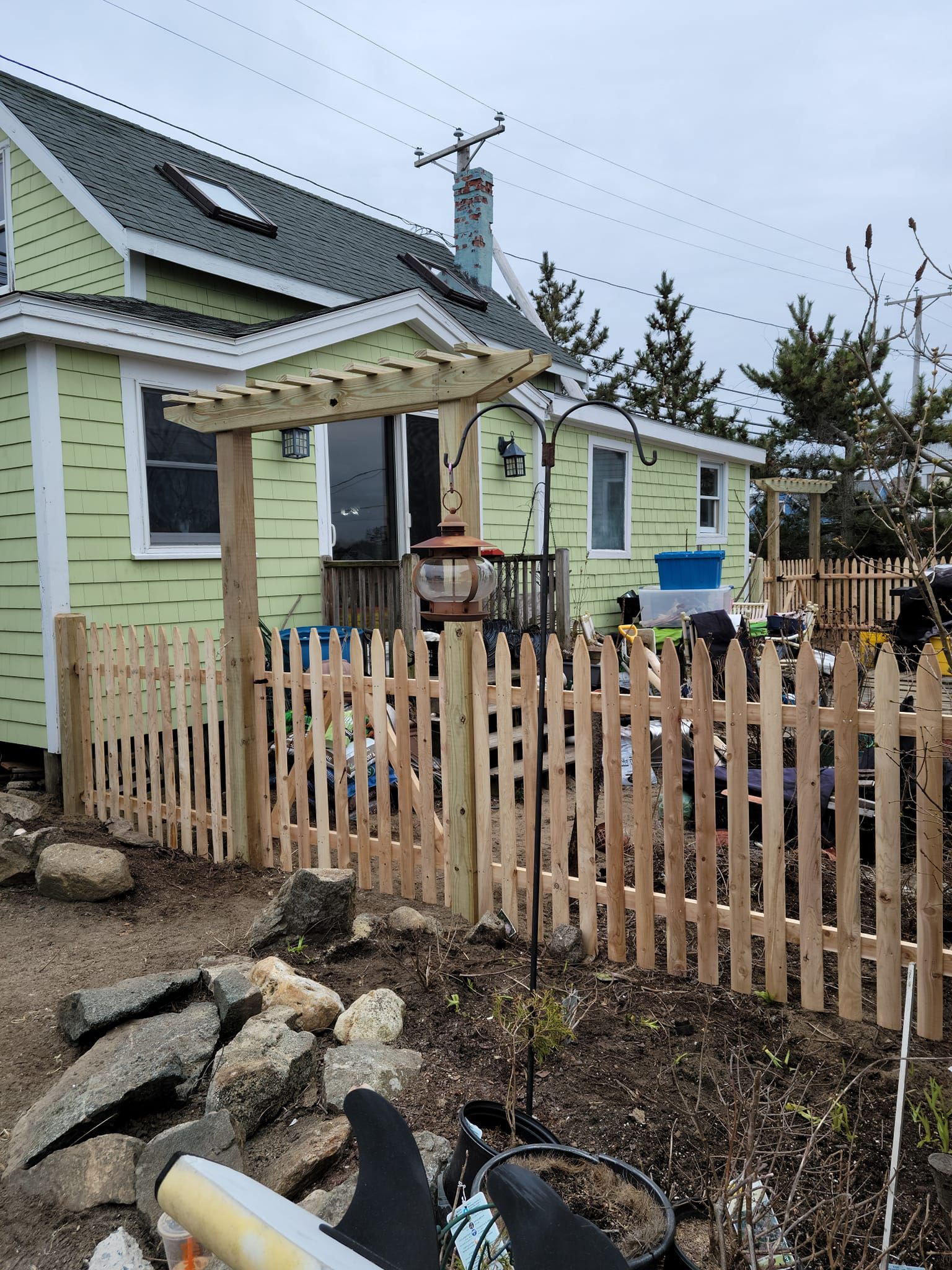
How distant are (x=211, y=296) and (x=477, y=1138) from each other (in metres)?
8.28

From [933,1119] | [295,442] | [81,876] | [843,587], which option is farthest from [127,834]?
[843,587]

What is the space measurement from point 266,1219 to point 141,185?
31.9 feet

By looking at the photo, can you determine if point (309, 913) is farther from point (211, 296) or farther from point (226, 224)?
point (226, 224)

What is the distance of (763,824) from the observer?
11.3 feet

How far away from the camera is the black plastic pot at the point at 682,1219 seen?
1946 mm

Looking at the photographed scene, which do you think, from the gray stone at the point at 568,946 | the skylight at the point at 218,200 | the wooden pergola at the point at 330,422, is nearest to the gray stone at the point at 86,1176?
the gray stone at the point at 568,946

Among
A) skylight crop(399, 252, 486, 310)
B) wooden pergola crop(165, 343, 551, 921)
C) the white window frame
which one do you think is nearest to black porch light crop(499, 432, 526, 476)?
skylight crop(399, 252, 486, 310)

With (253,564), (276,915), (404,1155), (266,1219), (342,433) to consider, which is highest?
(342,433)

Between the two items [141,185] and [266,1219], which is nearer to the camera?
[266,1219]

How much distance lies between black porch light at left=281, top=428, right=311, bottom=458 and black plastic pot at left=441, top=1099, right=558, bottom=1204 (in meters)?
6.65

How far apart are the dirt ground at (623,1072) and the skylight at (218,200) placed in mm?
7630

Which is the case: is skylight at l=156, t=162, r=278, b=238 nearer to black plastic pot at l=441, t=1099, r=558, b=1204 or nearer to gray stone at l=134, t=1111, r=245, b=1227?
gray stone at l=134, t=1111, r=245, b=1227

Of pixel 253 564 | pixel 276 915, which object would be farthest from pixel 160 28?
pixel 276 915

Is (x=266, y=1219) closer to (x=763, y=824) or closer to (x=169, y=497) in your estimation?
(x=763, y=824)
